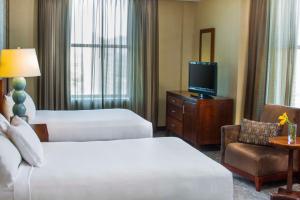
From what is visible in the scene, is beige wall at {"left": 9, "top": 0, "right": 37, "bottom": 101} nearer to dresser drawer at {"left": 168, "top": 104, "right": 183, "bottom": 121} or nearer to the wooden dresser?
dresser drawer at {"left": 168, "top": 104, "right": 183, "bottom": 121}

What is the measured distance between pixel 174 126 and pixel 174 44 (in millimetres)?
1665

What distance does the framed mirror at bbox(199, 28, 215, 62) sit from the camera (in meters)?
6.39

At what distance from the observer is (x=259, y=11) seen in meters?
5.37

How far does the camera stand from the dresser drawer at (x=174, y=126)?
6266 mm

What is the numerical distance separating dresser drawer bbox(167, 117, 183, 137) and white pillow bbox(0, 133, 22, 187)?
3.94 metres

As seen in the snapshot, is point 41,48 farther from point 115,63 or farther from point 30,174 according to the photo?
point 30,174

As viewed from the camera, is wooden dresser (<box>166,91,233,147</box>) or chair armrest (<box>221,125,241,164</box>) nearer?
chair armrest (<box>221,125,241,164</box>)

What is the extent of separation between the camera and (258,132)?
4293mm

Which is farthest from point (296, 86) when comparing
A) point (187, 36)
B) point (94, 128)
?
point (94, 128)

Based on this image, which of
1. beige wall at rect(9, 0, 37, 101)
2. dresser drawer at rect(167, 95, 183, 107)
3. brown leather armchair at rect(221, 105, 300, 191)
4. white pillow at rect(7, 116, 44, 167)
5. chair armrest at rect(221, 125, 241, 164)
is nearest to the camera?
white pillow at rect(7, 116, 44, 167)

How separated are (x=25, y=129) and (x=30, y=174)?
0.61 metres

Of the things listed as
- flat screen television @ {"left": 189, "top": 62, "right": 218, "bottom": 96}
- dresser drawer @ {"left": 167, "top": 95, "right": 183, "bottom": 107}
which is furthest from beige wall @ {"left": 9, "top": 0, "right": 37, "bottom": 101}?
flat screen television @ {"left": 189, "top": 62, "right": 218, "bottom": 96}

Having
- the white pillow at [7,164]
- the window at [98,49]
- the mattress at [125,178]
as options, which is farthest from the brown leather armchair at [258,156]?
the window at [98,49]

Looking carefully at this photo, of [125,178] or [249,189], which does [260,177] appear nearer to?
[249,189]
